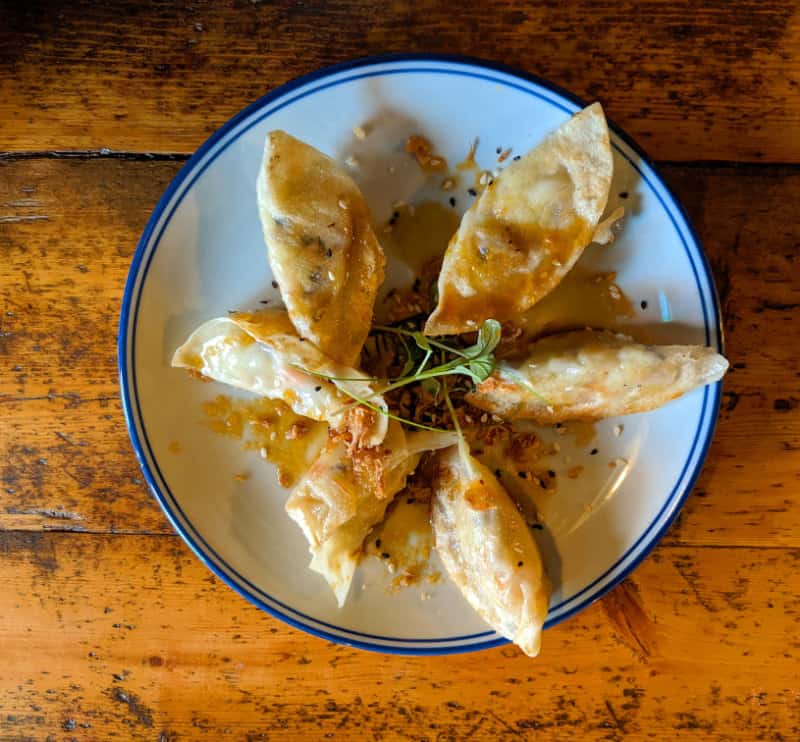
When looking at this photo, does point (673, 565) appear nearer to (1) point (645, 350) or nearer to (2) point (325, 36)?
(1) point (645, 350)

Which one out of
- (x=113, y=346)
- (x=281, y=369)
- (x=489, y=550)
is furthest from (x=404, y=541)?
(x=113, y=346)

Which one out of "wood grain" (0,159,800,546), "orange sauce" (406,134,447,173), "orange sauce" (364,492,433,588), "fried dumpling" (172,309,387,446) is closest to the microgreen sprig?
"fried dumpling" (172,309,387,446)

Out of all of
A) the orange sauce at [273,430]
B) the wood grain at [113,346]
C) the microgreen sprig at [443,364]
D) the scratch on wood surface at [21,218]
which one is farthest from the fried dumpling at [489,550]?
the scratch on wood surface at [21,218]

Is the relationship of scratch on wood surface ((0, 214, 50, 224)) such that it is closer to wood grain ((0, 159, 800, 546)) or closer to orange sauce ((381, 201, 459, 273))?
wood grain ((0, 159, 800, 546))

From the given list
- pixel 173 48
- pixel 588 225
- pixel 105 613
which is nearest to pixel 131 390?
pixel 105 613

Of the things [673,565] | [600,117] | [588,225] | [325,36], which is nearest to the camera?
[600,117]

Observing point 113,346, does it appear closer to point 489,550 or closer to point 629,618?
point 489,550

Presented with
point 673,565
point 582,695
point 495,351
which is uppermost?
point 495,351
